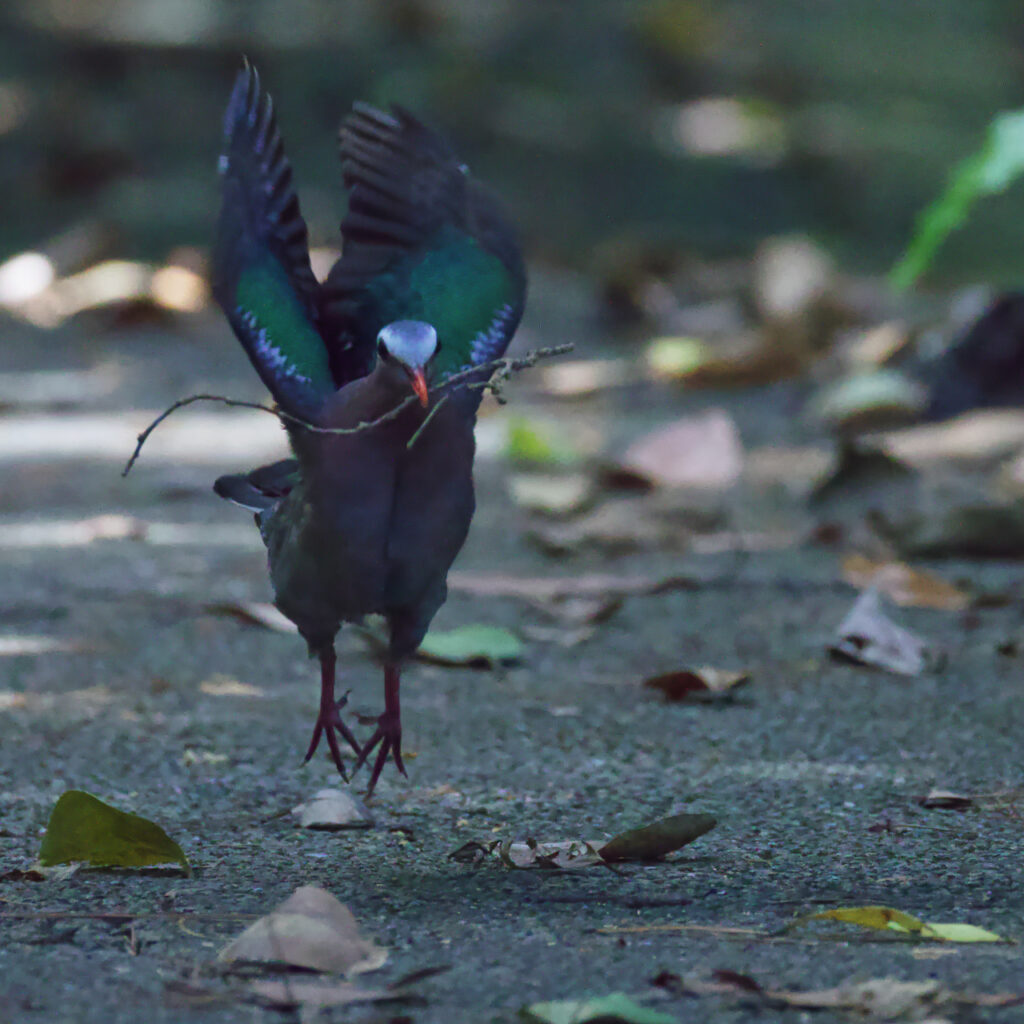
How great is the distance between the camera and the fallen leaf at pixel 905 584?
3834 millimetres

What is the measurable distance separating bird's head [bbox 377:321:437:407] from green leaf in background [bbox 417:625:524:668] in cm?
117

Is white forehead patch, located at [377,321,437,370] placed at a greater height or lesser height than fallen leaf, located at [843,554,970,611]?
greater

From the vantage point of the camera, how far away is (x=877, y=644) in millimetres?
3367

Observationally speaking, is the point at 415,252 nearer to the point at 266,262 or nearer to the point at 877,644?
the point at 266,262

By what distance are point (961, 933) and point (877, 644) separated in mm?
1429

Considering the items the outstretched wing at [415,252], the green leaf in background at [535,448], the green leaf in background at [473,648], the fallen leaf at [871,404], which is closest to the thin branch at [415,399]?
the outstretched wing at [415,252]

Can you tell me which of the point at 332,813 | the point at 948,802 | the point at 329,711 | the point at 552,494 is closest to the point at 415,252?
the point at 329,711

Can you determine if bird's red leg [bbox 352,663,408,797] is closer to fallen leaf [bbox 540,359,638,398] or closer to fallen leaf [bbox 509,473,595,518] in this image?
fallen leaf [bbox 509,473,595,518]

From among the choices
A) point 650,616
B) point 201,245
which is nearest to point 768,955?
point 650,616

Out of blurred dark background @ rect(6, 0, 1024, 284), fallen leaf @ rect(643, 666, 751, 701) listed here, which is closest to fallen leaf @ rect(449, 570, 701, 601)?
fallen leaf @ rect(643, 666, 751, 701)

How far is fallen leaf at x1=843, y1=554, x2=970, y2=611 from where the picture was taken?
3834 millimetres

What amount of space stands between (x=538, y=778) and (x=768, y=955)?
83 cm

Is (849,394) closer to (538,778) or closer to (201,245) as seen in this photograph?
(538,778)

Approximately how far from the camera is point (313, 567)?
7.89 ft
